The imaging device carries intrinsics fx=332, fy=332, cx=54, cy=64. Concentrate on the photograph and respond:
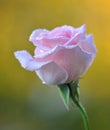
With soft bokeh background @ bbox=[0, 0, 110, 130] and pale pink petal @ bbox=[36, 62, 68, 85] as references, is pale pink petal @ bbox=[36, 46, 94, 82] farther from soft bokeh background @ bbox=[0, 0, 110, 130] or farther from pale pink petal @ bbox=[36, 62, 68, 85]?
soft bokeh background @ bbox=[0, 0, 110, 130]

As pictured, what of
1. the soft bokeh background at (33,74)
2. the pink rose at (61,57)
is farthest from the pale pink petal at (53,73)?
the soft bokeh background at (33,74)

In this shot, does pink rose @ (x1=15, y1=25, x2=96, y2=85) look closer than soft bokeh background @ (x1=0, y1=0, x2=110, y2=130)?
Yes

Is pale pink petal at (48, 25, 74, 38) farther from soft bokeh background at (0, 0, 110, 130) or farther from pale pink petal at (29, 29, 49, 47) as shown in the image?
soft bokeh background at (0, 0, 110, 130)

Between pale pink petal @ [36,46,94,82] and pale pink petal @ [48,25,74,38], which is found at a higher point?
pale pink petal @ [48,25,74,38]

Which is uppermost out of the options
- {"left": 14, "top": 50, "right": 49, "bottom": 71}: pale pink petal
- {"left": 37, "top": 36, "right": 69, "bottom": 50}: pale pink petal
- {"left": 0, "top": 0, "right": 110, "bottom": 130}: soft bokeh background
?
{"left": 37, "top": 36, "right": 69, "bottom": 50}: pale pink petal

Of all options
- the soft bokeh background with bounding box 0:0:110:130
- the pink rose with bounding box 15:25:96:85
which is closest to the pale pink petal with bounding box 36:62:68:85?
the pink rose with bounding box 15:25:96:85

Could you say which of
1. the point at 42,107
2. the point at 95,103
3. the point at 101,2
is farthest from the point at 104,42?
the point at 42,107

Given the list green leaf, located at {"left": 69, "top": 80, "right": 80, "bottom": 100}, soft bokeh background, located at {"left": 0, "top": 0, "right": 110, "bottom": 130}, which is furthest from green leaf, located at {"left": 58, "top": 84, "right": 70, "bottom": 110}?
soft bokeh background, located at {"left": 0, "top": 0, "right": 110, "bottom": 130}

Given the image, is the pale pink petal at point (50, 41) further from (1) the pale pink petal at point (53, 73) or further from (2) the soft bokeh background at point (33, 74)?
(2) the soft bokeh background at point (33, 74)
